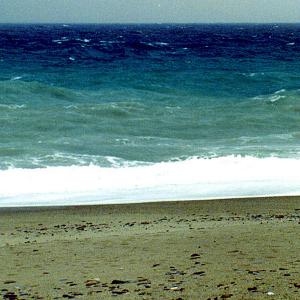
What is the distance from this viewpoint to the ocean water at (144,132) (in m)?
15.1

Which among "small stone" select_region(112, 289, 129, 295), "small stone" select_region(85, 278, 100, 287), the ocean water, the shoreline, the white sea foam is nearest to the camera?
"small stone" select_region(112, 289, 129, 295)

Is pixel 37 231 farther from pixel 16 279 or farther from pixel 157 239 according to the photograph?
pixel 16 279

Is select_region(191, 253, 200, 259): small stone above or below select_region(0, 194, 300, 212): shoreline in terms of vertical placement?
below

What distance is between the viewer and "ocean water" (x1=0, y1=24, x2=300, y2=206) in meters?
15.1

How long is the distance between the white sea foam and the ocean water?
22 millimetres

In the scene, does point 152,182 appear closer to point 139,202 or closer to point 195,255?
point 139,202

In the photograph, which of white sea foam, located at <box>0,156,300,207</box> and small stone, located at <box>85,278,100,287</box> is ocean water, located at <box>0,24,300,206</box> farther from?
small stone, located at <box>85,278,100,287</box>

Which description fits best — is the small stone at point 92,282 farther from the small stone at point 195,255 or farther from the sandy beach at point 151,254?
the small stone at point 195,255

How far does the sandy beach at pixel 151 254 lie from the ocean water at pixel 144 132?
2380 millimetres

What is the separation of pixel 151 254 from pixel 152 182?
7.17 m

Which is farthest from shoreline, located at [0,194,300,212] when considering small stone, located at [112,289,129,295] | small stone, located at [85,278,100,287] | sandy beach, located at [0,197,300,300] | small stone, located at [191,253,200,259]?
small stone, located at [112,289,129,295]

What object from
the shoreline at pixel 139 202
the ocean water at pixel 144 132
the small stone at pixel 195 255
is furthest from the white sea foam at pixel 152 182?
the small stone at pixel 195 255

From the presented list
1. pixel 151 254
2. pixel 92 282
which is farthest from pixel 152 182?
pixel 92 282

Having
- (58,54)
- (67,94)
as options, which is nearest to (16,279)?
(67,94)
